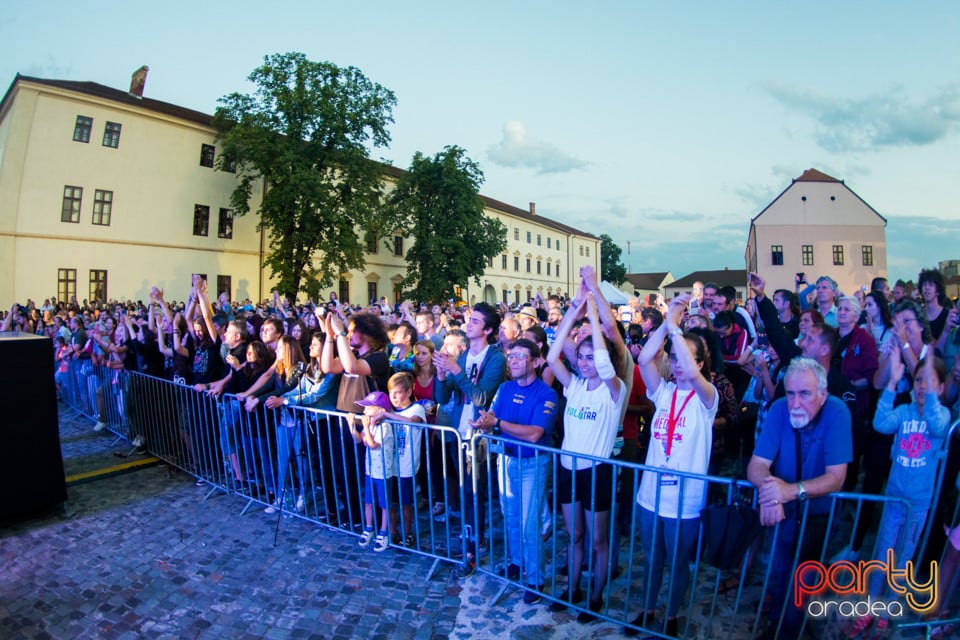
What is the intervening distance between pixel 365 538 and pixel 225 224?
33.4m

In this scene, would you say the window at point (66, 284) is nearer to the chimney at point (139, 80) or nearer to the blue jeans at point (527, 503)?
the chimney at point (139, 80)

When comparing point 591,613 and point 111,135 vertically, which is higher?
point 111,135

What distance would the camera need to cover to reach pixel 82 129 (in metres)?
28.0

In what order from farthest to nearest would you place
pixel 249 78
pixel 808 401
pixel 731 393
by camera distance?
pixel 249 78
pixel 731 393
pixel 808 401

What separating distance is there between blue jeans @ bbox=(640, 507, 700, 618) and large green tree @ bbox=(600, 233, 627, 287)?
88.6 m

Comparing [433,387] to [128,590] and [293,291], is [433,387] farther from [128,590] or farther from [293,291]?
[293,291]

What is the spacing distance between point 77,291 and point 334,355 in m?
29.8

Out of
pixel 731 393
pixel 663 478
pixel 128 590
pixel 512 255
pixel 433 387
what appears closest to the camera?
pixel 663 478

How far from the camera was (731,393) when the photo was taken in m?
4.94

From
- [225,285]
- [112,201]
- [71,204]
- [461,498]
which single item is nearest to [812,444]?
[461,498]

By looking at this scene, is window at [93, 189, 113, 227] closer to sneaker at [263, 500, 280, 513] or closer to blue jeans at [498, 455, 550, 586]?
sneaker at [263, 500, 280, 513]

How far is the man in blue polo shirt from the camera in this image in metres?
3.92

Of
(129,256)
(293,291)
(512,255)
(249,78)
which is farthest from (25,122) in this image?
(512,255)

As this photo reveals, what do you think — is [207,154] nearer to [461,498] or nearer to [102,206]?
[102,206]
